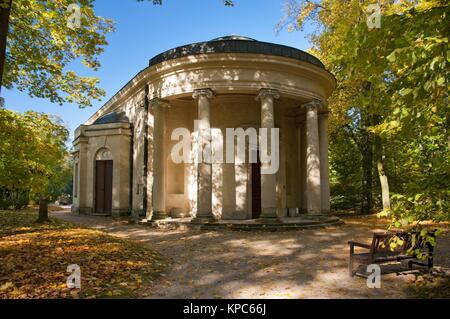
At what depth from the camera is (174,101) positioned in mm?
16297

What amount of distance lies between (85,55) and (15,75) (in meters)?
2.36

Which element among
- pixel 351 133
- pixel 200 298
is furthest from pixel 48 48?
pixel 351 133

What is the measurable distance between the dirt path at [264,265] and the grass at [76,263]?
50cm

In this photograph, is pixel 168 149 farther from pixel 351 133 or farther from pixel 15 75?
pixel 351 133

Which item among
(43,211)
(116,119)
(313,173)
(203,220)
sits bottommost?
(203,220)

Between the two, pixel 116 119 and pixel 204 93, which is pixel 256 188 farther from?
pixel 116 119

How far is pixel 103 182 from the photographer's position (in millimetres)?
19812

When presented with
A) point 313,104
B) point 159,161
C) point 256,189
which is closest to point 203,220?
point 159,161

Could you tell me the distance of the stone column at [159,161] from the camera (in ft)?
47.5

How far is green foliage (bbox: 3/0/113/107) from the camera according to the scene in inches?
404

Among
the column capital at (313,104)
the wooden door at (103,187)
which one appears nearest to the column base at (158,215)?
the wooden door at (103,187)

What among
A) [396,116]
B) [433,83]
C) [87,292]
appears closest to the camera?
[433,83]

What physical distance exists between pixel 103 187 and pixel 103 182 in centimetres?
28

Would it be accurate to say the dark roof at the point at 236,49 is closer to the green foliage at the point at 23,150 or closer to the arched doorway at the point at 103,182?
the green foliage at the point at 23,150
